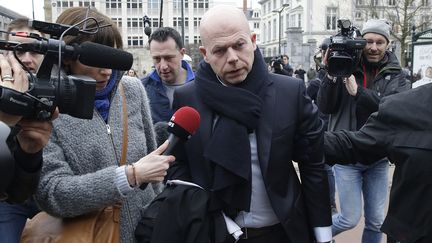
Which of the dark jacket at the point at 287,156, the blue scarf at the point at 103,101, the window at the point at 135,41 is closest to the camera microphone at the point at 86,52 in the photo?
the blue scarf at the point at 103,101

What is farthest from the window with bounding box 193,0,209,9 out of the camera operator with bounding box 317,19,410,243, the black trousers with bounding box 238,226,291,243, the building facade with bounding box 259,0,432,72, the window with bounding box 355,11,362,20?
the black trousers with bounding box 238,226,291,243

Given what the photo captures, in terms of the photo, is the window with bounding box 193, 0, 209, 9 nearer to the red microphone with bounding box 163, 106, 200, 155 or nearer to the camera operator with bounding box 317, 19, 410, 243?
the camera operator with bounding box 317, 19, 410, 243

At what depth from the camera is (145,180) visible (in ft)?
6.77

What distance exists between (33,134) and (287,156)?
1.17 meters

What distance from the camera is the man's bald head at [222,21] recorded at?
227cm

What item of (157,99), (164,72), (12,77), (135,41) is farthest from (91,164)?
(135,41)

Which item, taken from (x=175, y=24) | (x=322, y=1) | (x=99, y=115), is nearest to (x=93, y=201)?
(x=99, y=115)

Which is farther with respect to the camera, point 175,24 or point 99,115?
point 175,24

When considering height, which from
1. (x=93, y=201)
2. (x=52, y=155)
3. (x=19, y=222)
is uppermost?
(x=52, y=155)

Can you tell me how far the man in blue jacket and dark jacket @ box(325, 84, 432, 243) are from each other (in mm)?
2130

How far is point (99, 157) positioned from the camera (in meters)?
2.21

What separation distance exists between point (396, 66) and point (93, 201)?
2.76m

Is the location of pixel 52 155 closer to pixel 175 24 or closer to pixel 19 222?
pixel 19 222

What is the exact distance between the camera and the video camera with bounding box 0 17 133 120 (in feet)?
4.95
